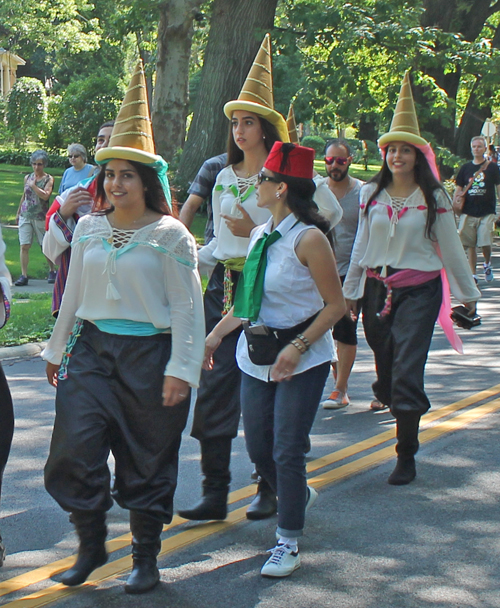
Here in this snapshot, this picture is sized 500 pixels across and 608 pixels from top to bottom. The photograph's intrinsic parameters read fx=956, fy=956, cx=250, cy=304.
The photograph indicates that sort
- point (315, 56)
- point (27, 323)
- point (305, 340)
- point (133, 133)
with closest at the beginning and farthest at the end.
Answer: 1. point (133, 133)
2. point (305, 340)
3. point (27, 323)
4. point (315, 56)

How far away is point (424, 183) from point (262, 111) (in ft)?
4.18

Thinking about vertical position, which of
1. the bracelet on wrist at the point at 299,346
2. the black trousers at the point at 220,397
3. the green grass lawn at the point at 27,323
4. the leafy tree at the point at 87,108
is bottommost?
the green grass lawn at the point at 27,323

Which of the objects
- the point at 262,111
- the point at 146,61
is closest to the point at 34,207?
the point at 262,111

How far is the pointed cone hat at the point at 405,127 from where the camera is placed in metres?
5.56

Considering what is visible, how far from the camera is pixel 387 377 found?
5824 mm

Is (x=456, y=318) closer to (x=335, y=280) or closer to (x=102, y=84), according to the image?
(x=335, y=280)

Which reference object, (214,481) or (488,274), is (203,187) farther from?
(488,274)

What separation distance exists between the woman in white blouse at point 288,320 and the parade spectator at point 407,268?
1380mm

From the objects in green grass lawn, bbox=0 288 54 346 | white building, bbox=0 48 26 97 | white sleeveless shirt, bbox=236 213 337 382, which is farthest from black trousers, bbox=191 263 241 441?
white building, bbox=0 48 26 97

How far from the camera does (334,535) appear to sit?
185 inches

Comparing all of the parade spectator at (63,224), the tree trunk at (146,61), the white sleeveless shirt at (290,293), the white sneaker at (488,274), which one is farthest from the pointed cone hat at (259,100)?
the white sneaker at (488,274)

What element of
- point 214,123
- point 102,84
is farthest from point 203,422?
point 102,84

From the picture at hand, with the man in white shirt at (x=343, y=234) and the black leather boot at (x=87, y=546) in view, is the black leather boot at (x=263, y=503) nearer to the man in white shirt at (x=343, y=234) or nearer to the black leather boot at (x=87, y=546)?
the black leather boot at (x=87, y=546)

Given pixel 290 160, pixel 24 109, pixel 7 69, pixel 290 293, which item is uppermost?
pixel 7 69
